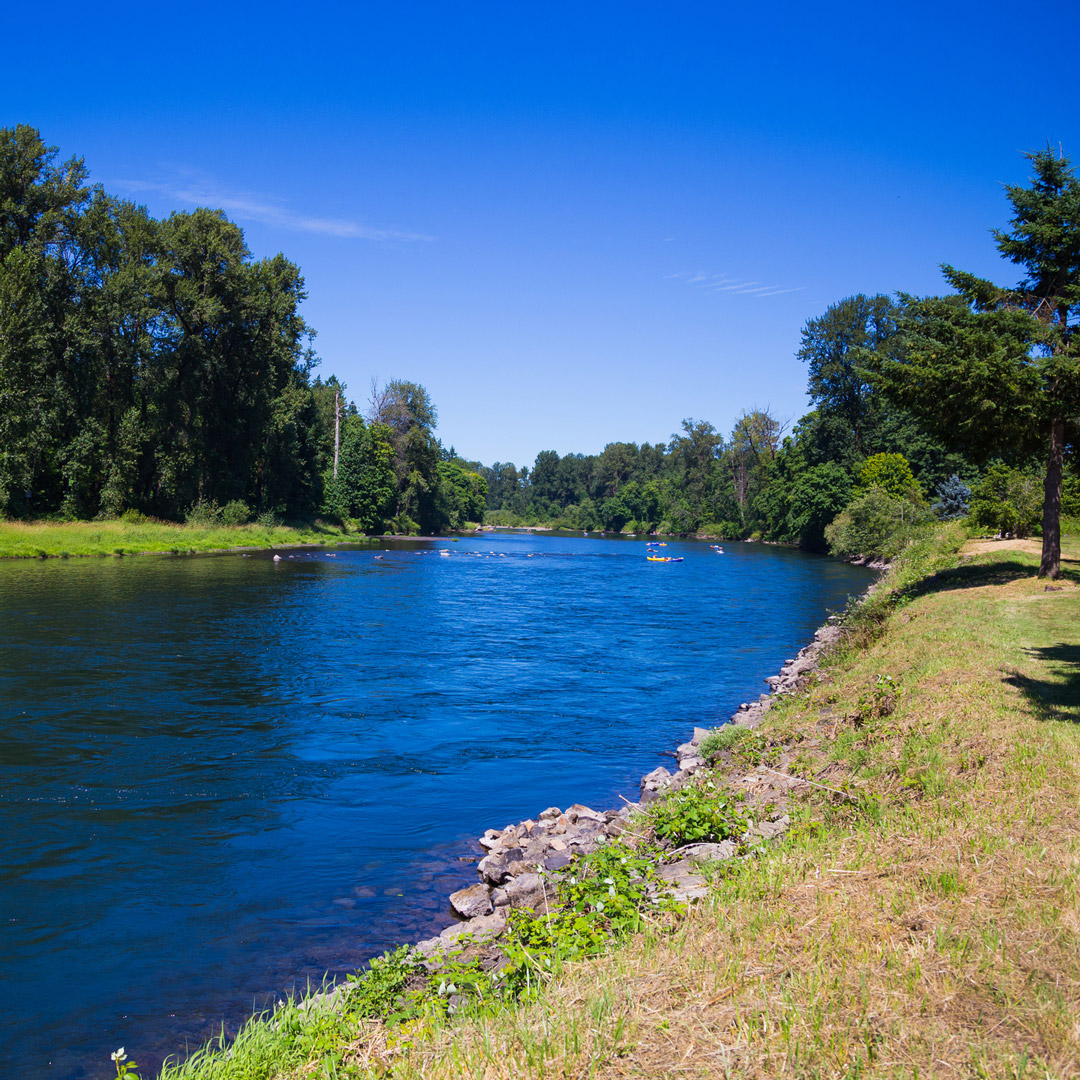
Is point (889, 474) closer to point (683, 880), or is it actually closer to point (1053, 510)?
point (1053, 510)

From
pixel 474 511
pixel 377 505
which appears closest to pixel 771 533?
pixel 377 505

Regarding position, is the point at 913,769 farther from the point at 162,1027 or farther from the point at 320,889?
the point at 162,1027

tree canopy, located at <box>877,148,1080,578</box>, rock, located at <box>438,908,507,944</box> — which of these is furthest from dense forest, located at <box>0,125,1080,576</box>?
rock, located at <box>438,908,507,944</box>

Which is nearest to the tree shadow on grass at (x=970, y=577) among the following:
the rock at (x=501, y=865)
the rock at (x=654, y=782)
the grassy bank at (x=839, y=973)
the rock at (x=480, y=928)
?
the rock at (x=654, y=782)

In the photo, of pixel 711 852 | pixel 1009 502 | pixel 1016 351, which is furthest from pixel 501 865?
pixel 1009 502

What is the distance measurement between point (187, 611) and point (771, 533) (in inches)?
3172

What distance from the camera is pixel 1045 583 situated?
19406 mm

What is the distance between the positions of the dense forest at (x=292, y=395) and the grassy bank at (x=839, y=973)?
14.0 m

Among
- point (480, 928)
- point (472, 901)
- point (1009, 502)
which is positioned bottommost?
point (472, 901)

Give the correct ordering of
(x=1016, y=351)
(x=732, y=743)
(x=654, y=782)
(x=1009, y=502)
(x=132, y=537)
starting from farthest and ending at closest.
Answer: (x=132, y=537)
(x=1009, y=502)
(x=1016, y=351)
(x=732, y=743)
(x=654, y=782)

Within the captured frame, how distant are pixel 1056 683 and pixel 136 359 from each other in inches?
2261

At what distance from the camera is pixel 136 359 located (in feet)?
178

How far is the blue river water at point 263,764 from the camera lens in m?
7.27

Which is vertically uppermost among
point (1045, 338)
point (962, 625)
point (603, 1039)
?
point (1045, 338)
